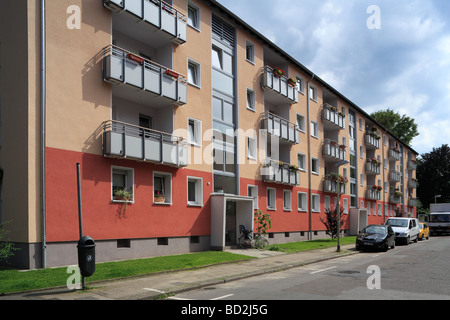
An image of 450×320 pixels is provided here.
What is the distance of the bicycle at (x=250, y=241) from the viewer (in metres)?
21.5

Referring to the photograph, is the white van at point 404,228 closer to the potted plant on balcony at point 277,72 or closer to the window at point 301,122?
the window at point 301,122

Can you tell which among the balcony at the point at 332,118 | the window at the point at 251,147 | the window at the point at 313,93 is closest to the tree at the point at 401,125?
the balcony at the point at 332,118

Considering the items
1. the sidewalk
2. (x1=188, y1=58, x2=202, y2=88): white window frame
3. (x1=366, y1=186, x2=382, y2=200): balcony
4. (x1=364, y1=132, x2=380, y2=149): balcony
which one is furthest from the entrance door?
(x1=364, y1=132, x2=380, y2=149): balcony

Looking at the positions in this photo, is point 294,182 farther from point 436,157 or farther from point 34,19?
point 436,157

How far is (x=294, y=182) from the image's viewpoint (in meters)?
27.8

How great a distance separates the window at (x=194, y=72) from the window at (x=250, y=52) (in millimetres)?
5791

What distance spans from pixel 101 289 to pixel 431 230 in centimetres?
4379

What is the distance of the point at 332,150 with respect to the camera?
34.5 meters

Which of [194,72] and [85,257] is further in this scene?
[194,72]

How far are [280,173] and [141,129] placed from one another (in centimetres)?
1126

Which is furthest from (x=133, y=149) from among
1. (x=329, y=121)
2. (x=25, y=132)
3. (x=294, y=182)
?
(x=329, y=121)

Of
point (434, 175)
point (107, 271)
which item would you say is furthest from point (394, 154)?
point (107, 271)

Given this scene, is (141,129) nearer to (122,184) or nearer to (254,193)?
(122,184)

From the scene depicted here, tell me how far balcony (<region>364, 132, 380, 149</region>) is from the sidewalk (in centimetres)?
3106
